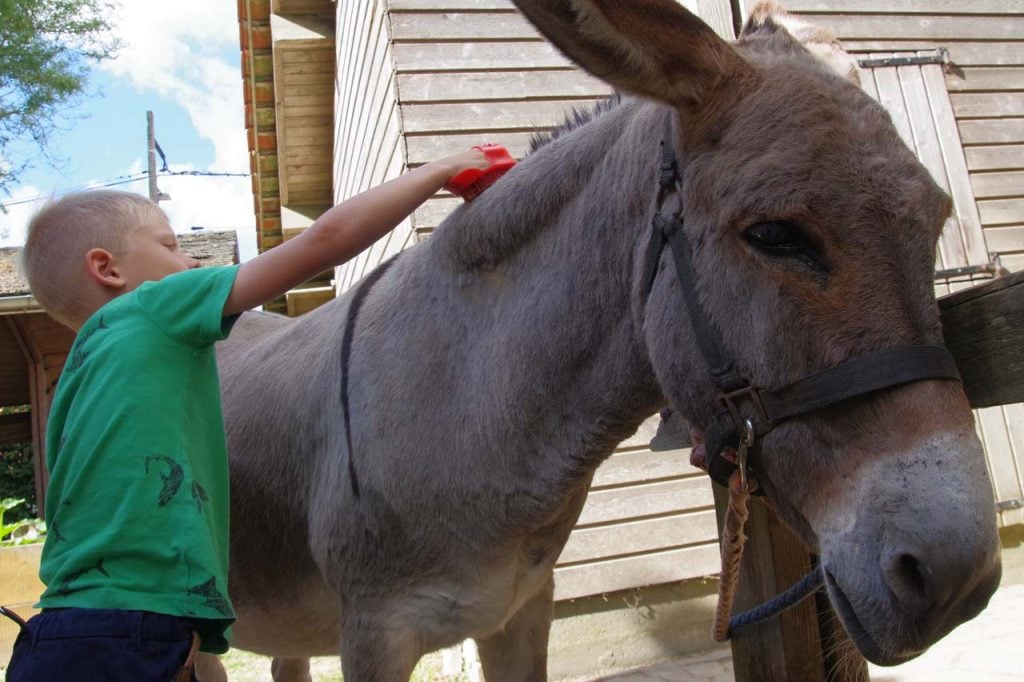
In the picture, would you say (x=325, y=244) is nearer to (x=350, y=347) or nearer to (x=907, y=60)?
(x=350, y=347)

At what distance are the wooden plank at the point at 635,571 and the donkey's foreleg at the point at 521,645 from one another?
204 centimetres

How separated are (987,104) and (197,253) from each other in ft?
32.4

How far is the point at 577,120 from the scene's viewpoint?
2.28m

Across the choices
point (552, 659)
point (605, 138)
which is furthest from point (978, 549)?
point (552, 659)

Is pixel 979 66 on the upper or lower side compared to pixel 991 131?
upper

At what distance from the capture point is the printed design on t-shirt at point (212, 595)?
173 cm

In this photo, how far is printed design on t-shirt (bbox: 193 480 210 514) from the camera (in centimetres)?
182

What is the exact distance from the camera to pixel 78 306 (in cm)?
204

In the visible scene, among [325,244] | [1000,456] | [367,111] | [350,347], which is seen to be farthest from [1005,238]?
[325,244]

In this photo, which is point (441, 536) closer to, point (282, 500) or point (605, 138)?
point (282, 500)

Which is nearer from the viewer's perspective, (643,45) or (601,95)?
(643,45)

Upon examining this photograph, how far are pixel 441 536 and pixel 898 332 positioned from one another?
1212mm

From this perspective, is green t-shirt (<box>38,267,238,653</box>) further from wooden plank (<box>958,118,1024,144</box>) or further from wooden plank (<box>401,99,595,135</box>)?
wooden plank (<box>958,118,1024,144</box>)

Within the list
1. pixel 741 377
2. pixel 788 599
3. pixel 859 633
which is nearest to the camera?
pixel 859 633
